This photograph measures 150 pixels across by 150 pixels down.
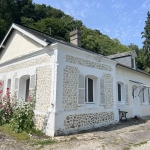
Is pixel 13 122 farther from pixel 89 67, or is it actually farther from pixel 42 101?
pixel 89 67

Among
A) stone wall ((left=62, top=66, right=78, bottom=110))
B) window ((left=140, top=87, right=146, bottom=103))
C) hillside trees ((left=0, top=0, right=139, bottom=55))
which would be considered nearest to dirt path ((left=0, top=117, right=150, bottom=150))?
stone wall ((left=62, top=66, right=78, bottom=110))

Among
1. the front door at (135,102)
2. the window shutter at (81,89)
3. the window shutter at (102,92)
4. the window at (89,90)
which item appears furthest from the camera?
the front door at (135,102)

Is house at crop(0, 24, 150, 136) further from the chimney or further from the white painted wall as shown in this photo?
the chimney

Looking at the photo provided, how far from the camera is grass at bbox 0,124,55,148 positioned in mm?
6028

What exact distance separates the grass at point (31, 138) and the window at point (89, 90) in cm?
315

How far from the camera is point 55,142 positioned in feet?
19.9

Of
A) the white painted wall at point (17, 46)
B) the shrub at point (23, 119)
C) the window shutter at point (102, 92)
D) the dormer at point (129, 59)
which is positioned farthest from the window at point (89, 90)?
the dormer at point (129, 59)

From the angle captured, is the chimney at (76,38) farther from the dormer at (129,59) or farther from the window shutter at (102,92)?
the dormer at (129,59)

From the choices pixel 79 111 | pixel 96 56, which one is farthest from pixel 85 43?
pixel 79 111

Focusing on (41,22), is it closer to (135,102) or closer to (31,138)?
(135,102)

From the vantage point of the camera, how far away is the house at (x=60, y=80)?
7426 mm

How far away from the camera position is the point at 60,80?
24.6 ft

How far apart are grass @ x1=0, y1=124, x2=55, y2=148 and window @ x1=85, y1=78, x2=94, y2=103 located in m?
3.15

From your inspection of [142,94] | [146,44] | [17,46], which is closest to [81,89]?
[17,46]
